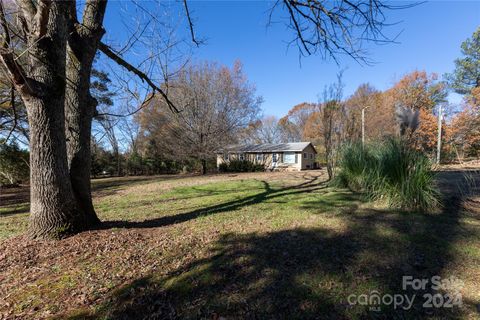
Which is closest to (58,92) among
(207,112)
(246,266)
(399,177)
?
(246,266)

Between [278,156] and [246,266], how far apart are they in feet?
69.8

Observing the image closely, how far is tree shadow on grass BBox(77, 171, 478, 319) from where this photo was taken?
1.89 meters

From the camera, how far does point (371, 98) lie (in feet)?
92.8

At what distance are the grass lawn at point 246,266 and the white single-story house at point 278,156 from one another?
1833 centimetres

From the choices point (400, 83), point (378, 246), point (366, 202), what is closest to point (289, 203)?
point (366, 202)

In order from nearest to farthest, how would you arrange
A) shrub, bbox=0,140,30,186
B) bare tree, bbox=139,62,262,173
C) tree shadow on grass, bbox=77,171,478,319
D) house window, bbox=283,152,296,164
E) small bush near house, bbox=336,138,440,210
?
tree shadow on grass, bbox=77,171,478,319, small bush near house, bbox=336,138,440,210, shrub, bbox=0,140,30,186, bare tree, bbox=139,62,262,173, house window, bbox=283,152,296,164

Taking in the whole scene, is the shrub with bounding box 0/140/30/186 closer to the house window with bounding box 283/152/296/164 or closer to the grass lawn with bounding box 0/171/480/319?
the grass lawn with bounding box 0/171/480/319

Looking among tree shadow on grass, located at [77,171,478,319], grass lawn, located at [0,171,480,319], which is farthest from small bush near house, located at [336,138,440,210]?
tree shadow on grass, located at [77,171,478,319]

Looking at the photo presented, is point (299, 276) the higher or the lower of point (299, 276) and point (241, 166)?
the lower

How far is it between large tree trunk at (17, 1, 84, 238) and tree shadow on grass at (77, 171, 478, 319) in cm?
191

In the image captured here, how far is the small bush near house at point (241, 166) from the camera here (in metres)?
22.5

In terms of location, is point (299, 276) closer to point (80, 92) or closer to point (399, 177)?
point (399, 177)

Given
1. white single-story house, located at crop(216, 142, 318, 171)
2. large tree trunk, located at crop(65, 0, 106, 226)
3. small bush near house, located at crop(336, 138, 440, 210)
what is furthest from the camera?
white single-story house, located at crop(216, 142, 318, 171)

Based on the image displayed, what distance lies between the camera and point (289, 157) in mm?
22891
